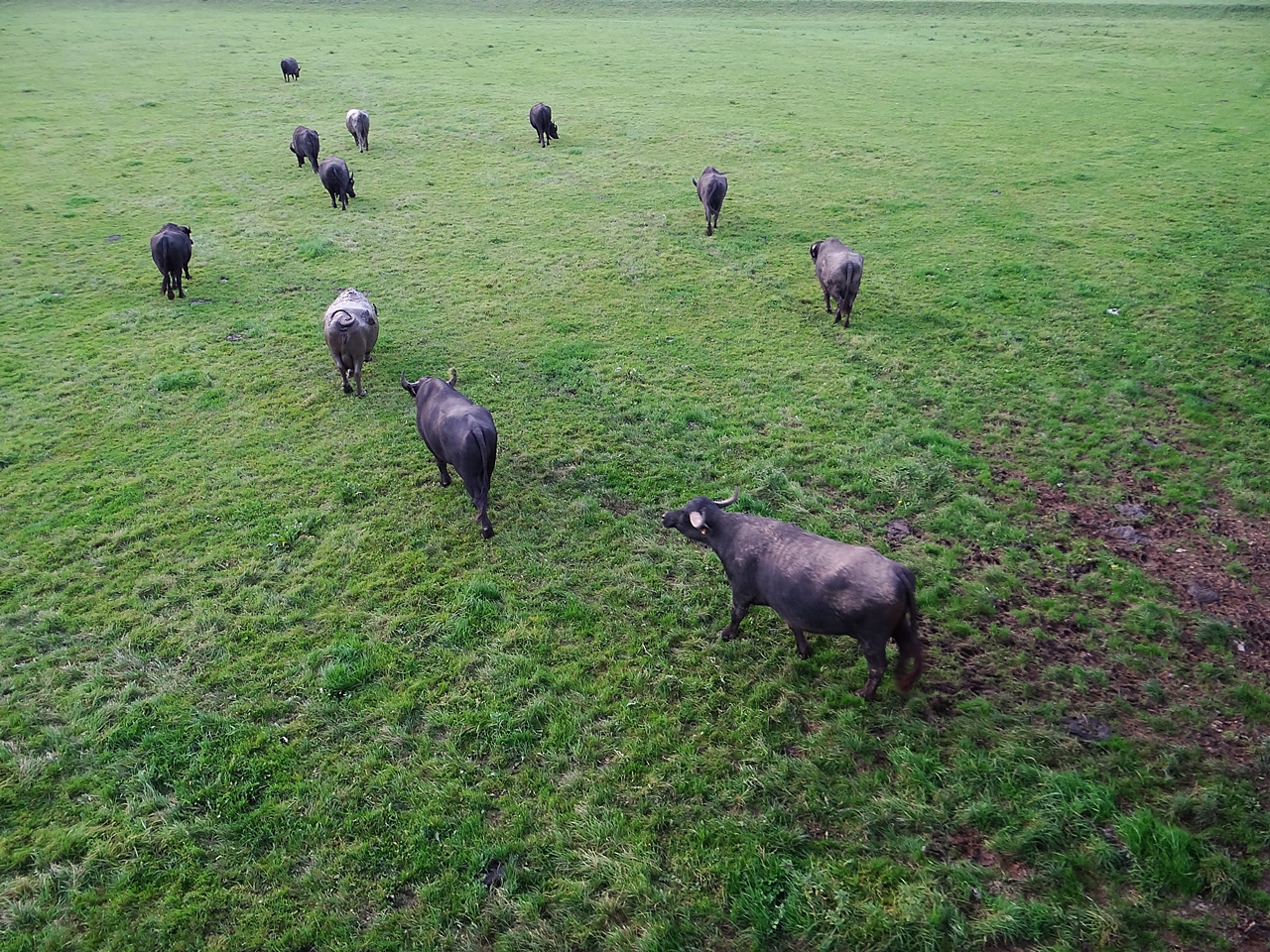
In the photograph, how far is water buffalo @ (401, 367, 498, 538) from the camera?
744cm

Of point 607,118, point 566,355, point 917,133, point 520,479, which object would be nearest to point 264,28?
point 607,118

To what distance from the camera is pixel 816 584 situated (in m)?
5.66

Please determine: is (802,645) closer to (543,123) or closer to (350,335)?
(350,335)

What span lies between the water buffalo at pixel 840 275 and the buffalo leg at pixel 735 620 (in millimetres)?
7017

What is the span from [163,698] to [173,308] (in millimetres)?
9218

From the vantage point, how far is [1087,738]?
5.49 m

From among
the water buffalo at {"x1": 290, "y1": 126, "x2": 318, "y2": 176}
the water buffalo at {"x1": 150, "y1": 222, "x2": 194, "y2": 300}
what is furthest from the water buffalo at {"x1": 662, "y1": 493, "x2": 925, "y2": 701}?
the water buffalo at {"x1": 290, "y1": 126, "x2": 318, "y2": 176}

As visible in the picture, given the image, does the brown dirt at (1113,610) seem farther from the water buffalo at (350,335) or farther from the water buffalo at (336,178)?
the water buffalo at (336,178)

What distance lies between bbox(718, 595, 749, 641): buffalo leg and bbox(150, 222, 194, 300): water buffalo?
1202 centimetres

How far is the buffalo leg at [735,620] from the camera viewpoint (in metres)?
6.39

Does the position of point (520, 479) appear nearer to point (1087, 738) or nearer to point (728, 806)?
point (728, 806)

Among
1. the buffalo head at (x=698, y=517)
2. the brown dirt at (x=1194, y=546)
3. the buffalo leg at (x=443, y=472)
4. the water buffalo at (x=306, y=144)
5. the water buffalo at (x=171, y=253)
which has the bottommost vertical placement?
the brown dirt at (x=1194, y=546)

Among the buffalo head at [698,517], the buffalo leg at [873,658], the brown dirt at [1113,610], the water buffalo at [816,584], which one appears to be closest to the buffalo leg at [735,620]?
the water buffalo at [816,584]

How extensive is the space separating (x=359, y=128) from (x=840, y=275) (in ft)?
53.6
